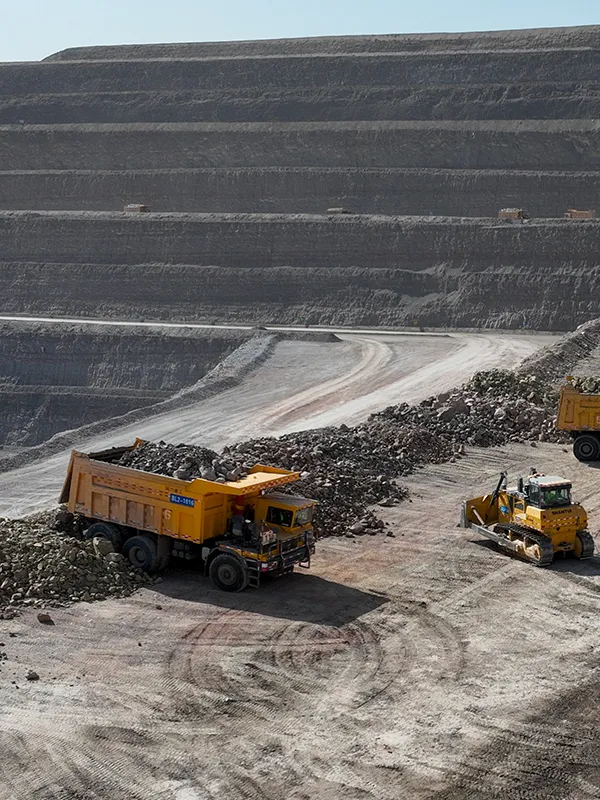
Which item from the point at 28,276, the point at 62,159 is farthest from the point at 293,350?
the point at 62,159

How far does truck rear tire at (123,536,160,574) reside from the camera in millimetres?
14438

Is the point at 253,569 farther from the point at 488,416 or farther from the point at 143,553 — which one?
the point at 488,416

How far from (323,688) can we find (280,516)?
352 cm

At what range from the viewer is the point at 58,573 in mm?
13812

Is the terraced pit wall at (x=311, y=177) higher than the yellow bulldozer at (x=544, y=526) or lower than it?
higher

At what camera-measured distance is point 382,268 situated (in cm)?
5088

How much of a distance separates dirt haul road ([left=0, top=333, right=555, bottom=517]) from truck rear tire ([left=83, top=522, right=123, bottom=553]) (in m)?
7.63

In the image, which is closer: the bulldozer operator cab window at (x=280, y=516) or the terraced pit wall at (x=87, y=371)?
the bulldozer operator cab window at (x=280, y=516)

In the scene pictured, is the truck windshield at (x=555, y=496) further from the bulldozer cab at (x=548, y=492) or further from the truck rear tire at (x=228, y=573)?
the truck rear tire at (x=228, y=573)

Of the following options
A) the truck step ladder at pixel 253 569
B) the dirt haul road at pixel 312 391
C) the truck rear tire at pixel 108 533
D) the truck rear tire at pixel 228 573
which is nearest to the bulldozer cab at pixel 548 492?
the truck step ladder at pixel 253 569

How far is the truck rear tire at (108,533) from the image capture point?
1485 centimetres

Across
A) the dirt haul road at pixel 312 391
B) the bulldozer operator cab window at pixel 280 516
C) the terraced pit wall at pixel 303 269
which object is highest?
the terraced pit wall at pixel 303 269

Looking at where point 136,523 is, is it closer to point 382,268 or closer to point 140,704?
point 140,704

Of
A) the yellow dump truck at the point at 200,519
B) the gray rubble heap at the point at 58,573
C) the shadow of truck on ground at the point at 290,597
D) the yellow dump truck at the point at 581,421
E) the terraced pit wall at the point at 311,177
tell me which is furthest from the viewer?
the terraced pit wall at the point at 311,177
